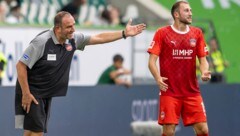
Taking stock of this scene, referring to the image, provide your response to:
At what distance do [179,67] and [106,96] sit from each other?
13.4 feet

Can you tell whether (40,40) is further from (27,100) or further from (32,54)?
(27,100)

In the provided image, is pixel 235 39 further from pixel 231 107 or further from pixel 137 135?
pixel 137 135

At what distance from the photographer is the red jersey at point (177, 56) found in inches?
542

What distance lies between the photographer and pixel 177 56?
45.1ft

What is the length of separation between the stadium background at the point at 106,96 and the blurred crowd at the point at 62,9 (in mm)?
306

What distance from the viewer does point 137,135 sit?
1783 cm

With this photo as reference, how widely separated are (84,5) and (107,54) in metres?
2.46

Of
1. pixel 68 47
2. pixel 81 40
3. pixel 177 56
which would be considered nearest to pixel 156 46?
pixel 177 56

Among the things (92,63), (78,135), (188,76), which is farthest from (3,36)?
(188,76)

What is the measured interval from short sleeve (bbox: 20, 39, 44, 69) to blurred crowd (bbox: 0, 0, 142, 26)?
823cm

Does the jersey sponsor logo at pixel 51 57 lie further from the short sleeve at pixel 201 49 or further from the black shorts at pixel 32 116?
the short sleeve at pixel 201 49

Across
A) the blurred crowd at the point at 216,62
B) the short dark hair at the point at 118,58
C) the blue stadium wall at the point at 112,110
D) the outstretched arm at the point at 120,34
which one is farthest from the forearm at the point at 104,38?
the blurred crowd at the point at 216,62

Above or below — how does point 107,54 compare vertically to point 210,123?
above

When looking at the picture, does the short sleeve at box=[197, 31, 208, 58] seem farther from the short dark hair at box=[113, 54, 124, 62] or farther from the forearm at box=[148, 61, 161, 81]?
the short dark hair at box=[113, 54, 124, 62]
